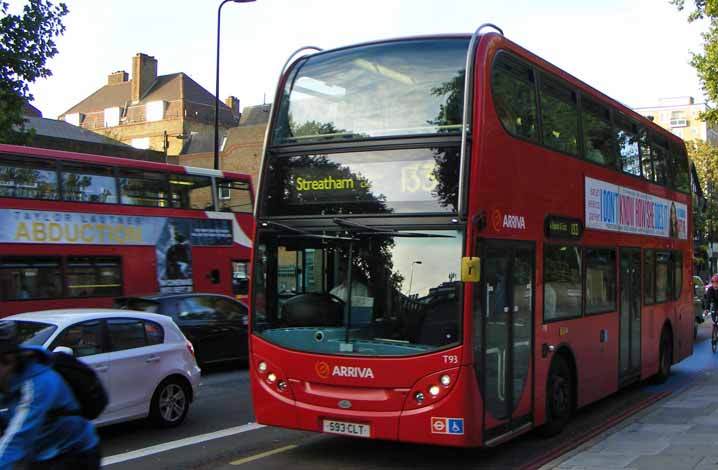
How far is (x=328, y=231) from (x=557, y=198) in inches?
116

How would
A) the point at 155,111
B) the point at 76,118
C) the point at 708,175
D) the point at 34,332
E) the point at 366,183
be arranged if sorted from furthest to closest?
the point at 76,118 < the point at 155,111 < the point at 708,175 < the point at 34,332 < the point at 366,183

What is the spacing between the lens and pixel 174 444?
28.7 ft

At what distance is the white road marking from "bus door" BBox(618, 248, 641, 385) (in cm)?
548

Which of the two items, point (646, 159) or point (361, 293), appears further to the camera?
point (646, 159)

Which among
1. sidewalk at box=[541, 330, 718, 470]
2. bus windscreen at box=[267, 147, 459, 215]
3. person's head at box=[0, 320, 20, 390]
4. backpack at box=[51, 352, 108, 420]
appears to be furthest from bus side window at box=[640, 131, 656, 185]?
person's head at box=[0, 320, 20, 390]

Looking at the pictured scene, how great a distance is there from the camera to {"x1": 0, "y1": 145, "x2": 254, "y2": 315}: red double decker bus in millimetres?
15062

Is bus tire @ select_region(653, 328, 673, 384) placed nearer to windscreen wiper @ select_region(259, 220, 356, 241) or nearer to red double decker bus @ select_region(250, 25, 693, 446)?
red double decker bus @ select_region(250, 25, 693, 446)

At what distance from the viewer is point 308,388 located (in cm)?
755

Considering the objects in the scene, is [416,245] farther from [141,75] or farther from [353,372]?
[141,75]

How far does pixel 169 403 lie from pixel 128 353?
0.97 meters

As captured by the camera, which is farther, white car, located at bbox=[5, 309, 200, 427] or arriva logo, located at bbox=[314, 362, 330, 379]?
white car, located at bbox=[5, 309, 200, 427]

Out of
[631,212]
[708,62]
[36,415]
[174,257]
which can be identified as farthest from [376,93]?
[708,62]

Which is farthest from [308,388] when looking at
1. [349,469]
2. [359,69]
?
[359,69]

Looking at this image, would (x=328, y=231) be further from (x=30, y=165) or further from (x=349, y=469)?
(x=30, y=165)
